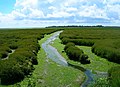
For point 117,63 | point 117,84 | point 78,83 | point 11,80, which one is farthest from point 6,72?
point 117,63

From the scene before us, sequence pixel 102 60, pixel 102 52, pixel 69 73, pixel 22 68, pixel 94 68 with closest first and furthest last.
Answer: pixel 22 68
pixel 69 73
pixel 94 68
pixel 102 60
pixel 102 52

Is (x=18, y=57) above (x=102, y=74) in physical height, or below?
above

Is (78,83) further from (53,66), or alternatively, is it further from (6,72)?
(53,66)

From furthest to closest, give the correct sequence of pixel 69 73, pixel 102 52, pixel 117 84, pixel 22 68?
pixel 102 52, pixel 69 73, pixel 22 68, pixel 117 84

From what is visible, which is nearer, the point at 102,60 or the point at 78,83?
the point at 78,83

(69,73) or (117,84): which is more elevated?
(117,84)

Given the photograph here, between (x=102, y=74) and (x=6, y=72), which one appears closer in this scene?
(x=6, y=72)

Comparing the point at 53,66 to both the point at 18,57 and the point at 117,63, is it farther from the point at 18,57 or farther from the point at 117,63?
the point at 117,63

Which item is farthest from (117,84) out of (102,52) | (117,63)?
(102,52)

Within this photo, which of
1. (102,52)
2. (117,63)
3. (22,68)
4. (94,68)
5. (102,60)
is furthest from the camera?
(102,52)
